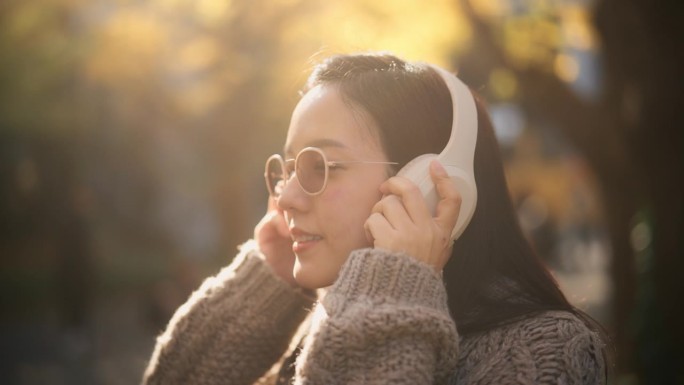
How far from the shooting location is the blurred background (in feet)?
16.5

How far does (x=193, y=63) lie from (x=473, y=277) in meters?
8.58

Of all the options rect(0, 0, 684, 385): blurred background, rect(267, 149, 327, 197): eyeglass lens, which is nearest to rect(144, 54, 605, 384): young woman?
rect(267, 149, 327, 197): eyeglass lens

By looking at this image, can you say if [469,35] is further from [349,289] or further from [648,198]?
[349,289]

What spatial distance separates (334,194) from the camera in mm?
2006

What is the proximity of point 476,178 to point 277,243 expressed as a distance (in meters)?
0.68

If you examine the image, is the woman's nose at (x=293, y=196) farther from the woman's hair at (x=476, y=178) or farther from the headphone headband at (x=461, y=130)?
the headphone headband at (x=461, y=130)

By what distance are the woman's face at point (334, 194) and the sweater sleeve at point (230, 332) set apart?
0.38m

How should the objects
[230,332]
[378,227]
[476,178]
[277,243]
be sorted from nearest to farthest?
[378,227], [476,178], [230,332], [277,243]

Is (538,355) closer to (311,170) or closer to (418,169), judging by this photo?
(418,169)

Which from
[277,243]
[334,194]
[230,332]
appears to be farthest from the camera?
[277,243]

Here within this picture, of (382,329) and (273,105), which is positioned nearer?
(382,329)

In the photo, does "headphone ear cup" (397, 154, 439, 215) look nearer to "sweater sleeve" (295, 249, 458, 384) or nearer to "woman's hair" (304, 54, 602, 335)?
"woman's hair" (304, 54, 602, 335)

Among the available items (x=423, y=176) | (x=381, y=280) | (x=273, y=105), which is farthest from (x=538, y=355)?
(x=273, y=105)

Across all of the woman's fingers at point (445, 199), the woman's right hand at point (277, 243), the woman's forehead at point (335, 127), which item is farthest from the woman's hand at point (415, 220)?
the woman's right hand at point (277, 243)
